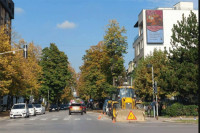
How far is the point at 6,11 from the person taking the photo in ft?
244

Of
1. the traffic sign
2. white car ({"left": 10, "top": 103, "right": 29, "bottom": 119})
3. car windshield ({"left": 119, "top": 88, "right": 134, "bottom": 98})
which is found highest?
car windshield ({"left": 119, "top": 88, "right": 134, "bottom": 98})

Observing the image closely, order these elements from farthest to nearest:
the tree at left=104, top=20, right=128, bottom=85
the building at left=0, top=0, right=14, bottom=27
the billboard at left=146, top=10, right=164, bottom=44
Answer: the billboard at left=146, top=10, right=164, bottom=44
the building at left=0, top=0, right=14, bottom=27
the tree at left=104, top=20, right=128, bottom=85

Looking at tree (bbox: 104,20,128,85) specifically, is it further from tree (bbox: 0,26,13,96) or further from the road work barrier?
the road work barrier

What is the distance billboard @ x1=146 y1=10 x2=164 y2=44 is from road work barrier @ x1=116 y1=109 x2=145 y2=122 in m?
46.2

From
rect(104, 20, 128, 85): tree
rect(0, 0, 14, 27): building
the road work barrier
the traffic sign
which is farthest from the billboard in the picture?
the traffic sign

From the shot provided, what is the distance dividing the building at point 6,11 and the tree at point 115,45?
84.6 feet

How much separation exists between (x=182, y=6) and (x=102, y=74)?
31.7m

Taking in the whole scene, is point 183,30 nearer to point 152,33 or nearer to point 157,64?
point 157,64

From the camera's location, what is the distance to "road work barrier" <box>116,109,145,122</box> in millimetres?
27828

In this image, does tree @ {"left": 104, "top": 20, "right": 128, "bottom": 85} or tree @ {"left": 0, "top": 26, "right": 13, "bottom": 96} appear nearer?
tree @ {"left": 0, "top": 26, "right": 13, "bottom": 96}

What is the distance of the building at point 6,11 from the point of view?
69438mm

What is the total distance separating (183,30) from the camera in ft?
116

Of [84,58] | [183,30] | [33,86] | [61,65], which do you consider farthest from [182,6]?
[183,30]

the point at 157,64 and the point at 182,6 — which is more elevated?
the point at 182,6
